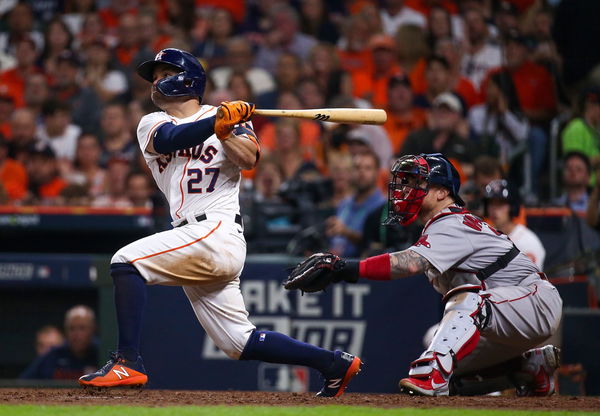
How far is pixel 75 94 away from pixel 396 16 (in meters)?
3.32

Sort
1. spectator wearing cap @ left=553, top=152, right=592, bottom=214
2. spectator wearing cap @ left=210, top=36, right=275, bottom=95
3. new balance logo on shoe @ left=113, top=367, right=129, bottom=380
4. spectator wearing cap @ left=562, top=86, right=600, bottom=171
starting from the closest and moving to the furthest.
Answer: new balance logo on shoe @ left=113, top=367, right=129, bottom=380
spectator wearing cap @ left=553, top=152, right=592, bottom=214
spectator wearing cap @ left=562, top=86, right=600, bottom=171
spectator wearing cap @ left=210, top=36, right=275, bottom=95

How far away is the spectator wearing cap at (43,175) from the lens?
9.07 m

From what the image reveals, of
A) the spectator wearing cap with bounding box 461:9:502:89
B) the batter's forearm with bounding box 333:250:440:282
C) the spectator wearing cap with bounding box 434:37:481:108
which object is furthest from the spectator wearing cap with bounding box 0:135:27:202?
the batter's forearm with bounding box 333:250:440:282

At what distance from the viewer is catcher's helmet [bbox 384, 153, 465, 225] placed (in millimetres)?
4719

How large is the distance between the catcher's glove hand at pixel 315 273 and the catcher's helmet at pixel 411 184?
0.42 metres

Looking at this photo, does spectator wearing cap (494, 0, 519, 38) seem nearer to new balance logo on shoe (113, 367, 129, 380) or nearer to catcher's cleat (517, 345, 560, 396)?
catcher's cleat (517, 345, 560, 396)

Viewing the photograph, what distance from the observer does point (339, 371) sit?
4652 millimetres

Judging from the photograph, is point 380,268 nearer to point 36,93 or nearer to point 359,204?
point 359,204

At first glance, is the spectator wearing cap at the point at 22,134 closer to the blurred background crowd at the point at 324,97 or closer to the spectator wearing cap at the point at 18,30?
the blurred background crowd at the point at 324,97

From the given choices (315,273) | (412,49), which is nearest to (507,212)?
(315,273)

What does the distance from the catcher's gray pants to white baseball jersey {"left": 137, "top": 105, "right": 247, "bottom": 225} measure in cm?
127

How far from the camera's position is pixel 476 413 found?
3.87 meters

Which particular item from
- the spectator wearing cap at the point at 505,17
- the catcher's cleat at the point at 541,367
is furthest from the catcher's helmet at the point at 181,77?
the spectator wearing cap at the point at 505,17

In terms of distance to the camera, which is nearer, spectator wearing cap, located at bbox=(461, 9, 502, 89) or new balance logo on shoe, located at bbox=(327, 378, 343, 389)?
new balance logo on shoe, located at bbox=(327, 378, 343, 389)
